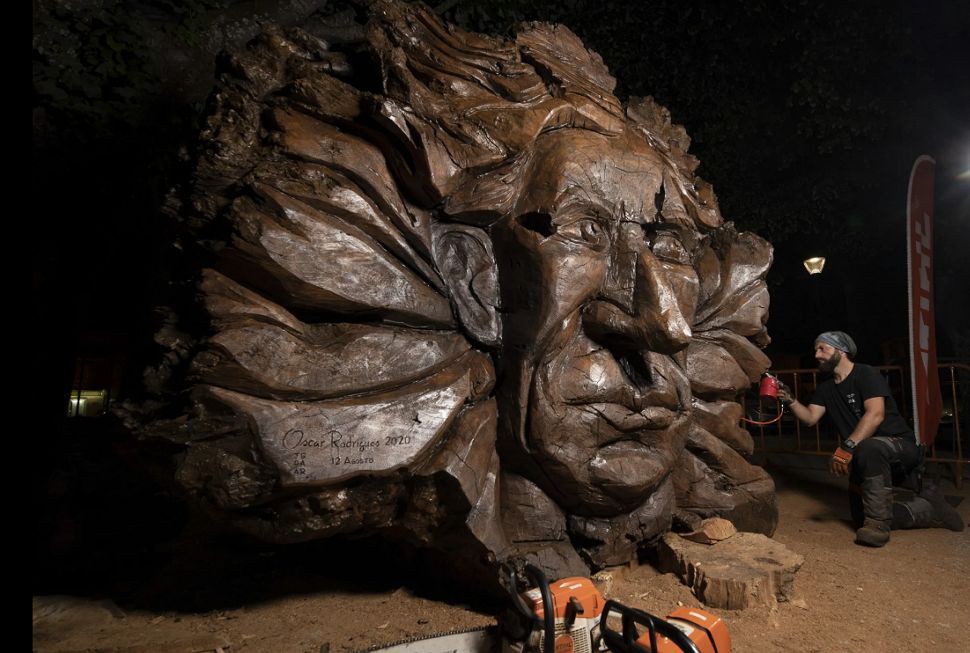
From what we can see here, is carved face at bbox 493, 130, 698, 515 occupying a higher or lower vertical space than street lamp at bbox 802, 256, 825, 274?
lower

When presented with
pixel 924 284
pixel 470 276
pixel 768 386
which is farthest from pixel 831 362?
pixel 470 276

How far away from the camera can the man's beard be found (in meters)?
4.42

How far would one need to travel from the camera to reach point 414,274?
2664 millimetres

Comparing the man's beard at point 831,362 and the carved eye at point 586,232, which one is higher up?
the carved eye at point 586,232

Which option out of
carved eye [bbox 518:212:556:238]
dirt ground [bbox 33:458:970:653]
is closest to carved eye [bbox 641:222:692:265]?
carved eye [bbox 518:212:556:238]

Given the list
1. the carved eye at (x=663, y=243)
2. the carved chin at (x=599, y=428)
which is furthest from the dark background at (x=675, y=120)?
the carved eye at (x=663, y=243)

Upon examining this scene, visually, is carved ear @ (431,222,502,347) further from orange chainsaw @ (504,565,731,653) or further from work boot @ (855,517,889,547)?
work boot @ (855,517,889,547)

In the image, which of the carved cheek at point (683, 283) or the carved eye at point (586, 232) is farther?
the carved cheek at point (683, 283)

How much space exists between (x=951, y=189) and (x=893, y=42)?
267 cm

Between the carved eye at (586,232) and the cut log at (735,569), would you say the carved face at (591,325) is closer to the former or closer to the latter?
the carved eye at (586,232)

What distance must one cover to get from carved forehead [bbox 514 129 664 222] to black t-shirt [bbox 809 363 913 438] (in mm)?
2632

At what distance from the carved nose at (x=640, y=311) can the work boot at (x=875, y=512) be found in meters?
2.45

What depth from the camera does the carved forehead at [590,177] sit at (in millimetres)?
2752

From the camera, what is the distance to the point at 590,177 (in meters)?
2.82
